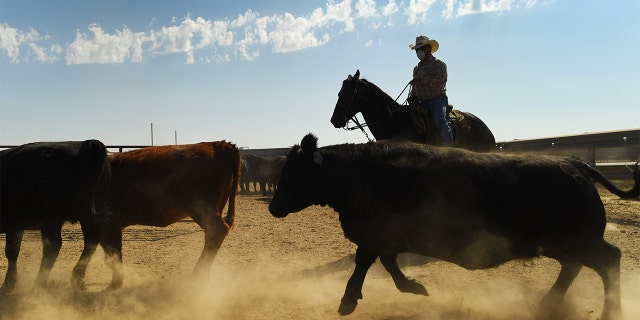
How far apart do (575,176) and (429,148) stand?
3.93 feet

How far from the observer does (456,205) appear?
4219 mm

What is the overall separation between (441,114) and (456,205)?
315 centimetres

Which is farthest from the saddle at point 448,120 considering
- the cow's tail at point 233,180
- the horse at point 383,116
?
the cow's tail at point 233,180

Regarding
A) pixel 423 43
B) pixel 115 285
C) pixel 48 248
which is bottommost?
pixel 115 285

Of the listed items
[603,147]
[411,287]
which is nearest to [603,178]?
[411,287]

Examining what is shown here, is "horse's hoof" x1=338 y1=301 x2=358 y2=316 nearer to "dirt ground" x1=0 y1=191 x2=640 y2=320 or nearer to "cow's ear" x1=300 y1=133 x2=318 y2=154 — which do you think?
"dirt ground" x1=0 y1=191 x2=640 y2=320

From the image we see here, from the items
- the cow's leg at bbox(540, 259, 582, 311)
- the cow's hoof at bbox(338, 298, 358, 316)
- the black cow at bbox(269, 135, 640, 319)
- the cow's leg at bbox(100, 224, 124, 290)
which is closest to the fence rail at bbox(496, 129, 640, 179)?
the cow's leg at bbox(540, 259, 582, 311)

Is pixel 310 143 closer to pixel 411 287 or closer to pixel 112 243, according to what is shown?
pixel 411 287

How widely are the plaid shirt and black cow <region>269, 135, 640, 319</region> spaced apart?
2.88 meters

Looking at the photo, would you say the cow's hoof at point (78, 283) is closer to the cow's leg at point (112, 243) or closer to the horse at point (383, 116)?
the cow's leg at point (112, 243)

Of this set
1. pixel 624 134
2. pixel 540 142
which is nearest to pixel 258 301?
pixel 624 134

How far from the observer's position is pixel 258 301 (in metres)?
5.00

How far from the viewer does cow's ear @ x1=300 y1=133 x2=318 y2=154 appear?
454 centimetres

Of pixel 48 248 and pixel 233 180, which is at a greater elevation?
pixel 233 180
